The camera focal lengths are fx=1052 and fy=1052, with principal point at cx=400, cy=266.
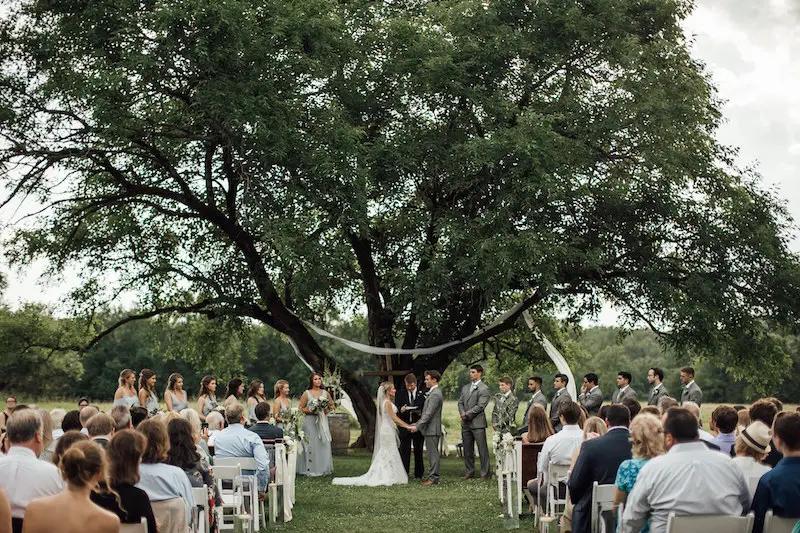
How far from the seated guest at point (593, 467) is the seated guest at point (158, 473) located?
3.12 metres

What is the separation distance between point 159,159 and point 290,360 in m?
57.6

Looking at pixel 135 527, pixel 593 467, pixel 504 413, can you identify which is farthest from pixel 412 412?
pixel 135 527

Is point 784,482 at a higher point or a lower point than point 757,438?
lower

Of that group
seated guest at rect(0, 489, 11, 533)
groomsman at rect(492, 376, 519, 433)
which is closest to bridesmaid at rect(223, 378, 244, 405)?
groomsman at rect(492, 376, 519, 433)

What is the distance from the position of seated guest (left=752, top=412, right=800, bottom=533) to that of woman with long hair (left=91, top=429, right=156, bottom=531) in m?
3.84

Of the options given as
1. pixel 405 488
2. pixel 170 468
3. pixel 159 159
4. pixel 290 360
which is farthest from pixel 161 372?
pixel 170 468

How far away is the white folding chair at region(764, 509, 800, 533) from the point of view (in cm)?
659

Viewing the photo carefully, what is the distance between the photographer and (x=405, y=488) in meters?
16.8

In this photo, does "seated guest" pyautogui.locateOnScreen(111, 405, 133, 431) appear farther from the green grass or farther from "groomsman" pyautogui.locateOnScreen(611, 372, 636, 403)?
"groomsman" pyautogui.locateOnScreen(611, 372, 636, 403)

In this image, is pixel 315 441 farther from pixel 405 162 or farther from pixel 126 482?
pixel 126 482

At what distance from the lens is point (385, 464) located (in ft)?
57.6

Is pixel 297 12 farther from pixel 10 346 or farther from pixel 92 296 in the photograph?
pixel 10 346

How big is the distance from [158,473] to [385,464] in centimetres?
1035

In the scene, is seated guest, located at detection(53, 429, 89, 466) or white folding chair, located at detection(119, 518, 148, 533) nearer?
white folding chair, located at detection(119, 518, 148, 533)
